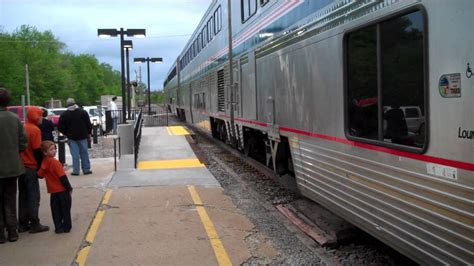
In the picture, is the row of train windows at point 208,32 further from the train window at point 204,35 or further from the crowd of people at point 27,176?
the crowd of people at point 27,176

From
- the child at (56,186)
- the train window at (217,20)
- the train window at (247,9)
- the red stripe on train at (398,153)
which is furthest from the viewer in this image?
the train window at (217,20)

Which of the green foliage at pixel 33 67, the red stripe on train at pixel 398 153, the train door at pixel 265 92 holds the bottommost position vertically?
the red stripe on train at pixel 398 153

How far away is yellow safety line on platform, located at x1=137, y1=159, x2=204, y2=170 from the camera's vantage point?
11.0 metres

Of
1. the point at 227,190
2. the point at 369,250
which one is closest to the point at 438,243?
the point at 369,250

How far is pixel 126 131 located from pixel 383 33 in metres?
10.3

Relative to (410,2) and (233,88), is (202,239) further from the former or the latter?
(233,88)

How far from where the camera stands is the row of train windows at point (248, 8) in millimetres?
8388

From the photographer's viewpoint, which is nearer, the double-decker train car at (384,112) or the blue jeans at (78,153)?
the double-decker train car at (384,112)

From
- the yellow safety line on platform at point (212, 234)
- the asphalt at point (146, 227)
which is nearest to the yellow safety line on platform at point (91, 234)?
the asphalt at point (146, 227)

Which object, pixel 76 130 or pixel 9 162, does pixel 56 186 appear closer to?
pixel 9 162

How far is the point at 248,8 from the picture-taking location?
356 inches

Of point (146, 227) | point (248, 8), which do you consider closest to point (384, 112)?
point (146, 227)

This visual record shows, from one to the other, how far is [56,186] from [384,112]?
12.5ft

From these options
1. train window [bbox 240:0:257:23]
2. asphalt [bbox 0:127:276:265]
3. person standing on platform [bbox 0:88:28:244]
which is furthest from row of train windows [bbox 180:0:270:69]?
person standing on platform [bbox 0:88:28:244]
